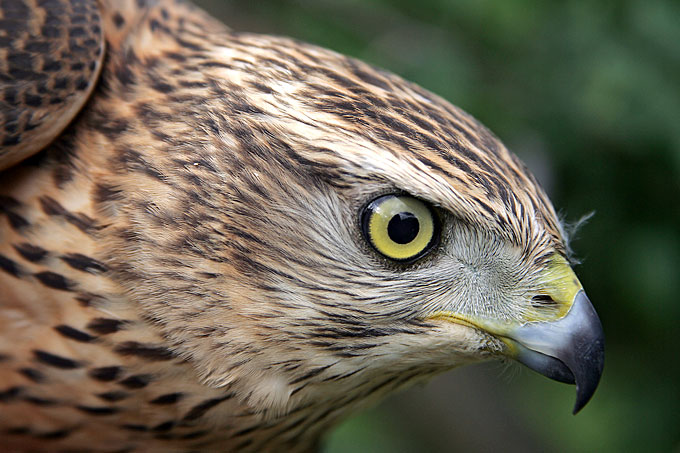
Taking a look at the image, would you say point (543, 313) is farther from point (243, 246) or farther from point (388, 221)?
point (243, 246)

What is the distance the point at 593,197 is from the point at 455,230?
1.70 metres

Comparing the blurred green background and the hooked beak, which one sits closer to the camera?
the hooked beak

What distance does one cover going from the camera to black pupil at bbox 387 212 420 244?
1862mm

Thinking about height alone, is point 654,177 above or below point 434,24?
below

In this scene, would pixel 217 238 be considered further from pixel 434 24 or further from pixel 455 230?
pixel 434 24

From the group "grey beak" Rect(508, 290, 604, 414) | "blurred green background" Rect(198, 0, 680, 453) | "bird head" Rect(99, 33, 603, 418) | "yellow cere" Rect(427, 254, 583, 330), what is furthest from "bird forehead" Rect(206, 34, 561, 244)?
"blurred green background" Rect(198, 0, 680, 453)

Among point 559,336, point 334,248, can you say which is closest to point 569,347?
point 559,336

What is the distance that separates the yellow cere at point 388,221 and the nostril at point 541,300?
32cm

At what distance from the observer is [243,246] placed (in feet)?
6.31

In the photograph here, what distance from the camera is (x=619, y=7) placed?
304cm

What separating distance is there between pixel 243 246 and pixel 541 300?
31.1 inches

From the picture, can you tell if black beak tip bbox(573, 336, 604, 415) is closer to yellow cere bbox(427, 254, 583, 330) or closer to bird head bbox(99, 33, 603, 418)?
bird head bbox(99, 33, 603, 418)

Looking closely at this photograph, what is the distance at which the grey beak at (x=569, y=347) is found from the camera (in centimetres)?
188

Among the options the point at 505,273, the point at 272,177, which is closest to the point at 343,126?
the point at 272,177
